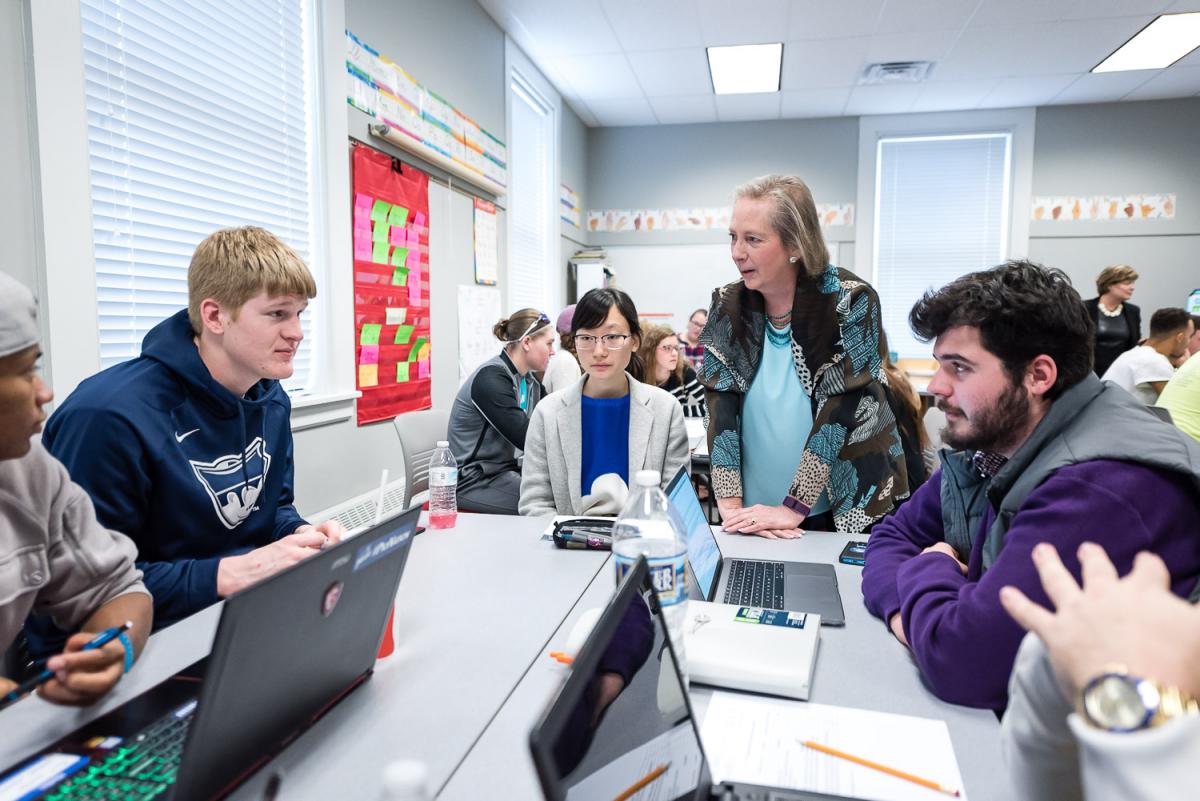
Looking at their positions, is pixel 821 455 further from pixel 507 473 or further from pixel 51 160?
pixel 51 160

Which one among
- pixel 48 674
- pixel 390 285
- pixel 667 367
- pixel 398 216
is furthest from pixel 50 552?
pixel 667 367

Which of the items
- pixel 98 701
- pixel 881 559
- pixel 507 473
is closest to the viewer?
pixel 98 701

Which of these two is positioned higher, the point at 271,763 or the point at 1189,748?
the point at 1189,748

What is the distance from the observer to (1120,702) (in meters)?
0.54

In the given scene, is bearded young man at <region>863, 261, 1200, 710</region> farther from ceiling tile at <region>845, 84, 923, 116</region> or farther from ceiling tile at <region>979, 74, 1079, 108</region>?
ceiling tile at <region>979, 74, 1079, 108</region>

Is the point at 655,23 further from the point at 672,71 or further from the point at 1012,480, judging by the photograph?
the point at 1012,480

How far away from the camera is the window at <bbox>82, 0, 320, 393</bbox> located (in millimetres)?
1974

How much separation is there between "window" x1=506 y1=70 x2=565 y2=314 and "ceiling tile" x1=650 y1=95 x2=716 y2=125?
0.99 metres

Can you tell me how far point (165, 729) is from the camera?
2.82ft

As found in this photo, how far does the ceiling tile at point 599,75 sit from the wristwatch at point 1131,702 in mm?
5118

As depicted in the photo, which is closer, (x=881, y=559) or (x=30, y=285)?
(x=881, y=559)

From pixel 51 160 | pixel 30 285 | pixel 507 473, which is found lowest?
pixel 507 473

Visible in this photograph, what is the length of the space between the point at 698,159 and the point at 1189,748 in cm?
664

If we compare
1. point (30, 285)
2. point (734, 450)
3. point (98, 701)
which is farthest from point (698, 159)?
point (98, 701)
